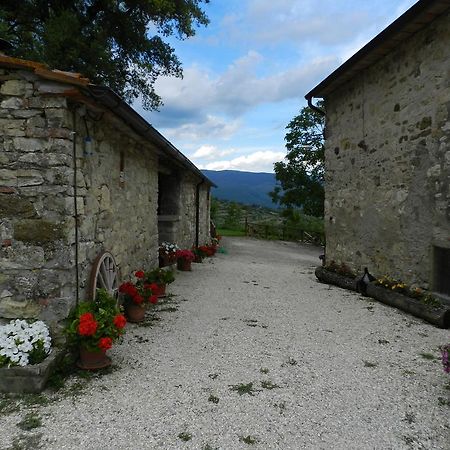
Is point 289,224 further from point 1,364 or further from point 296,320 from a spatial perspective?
point 1,364

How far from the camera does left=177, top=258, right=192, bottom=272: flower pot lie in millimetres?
9695

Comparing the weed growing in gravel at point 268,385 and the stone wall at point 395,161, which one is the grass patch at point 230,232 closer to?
the stone wall at point 395,161

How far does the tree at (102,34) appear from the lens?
30.7ft

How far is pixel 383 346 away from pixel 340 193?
194 inches

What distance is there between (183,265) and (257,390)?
6.60 m

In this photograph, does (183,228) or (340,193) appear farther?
(183,228)

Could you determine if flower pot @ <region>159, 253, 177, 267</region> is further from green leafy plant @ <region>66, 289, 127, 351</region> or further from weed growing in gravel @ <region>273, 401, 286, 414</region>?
weed growing in gravel @ <region>273, 401, 286, 414</region>

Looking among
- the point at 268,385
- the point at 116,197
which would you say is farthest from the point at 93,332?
the point at 116,197

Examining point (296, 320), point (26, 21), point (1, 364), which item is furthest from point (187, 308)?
point (26, 21)

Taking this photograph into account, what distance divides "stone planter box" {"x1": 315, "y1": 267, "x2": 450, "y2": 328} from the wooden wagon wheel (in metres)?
4.50

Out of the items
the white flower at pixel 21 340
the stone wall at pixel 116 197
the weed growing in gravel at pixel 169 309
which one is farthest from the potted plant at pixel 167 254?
the white flower at pixel 21 340

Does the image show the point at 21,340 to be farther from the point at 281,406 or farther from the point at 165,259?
the point at 165,259

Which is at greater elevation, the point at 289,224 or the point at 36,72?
the point at 36,72

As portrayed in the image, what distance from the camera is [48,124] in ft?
11.7
